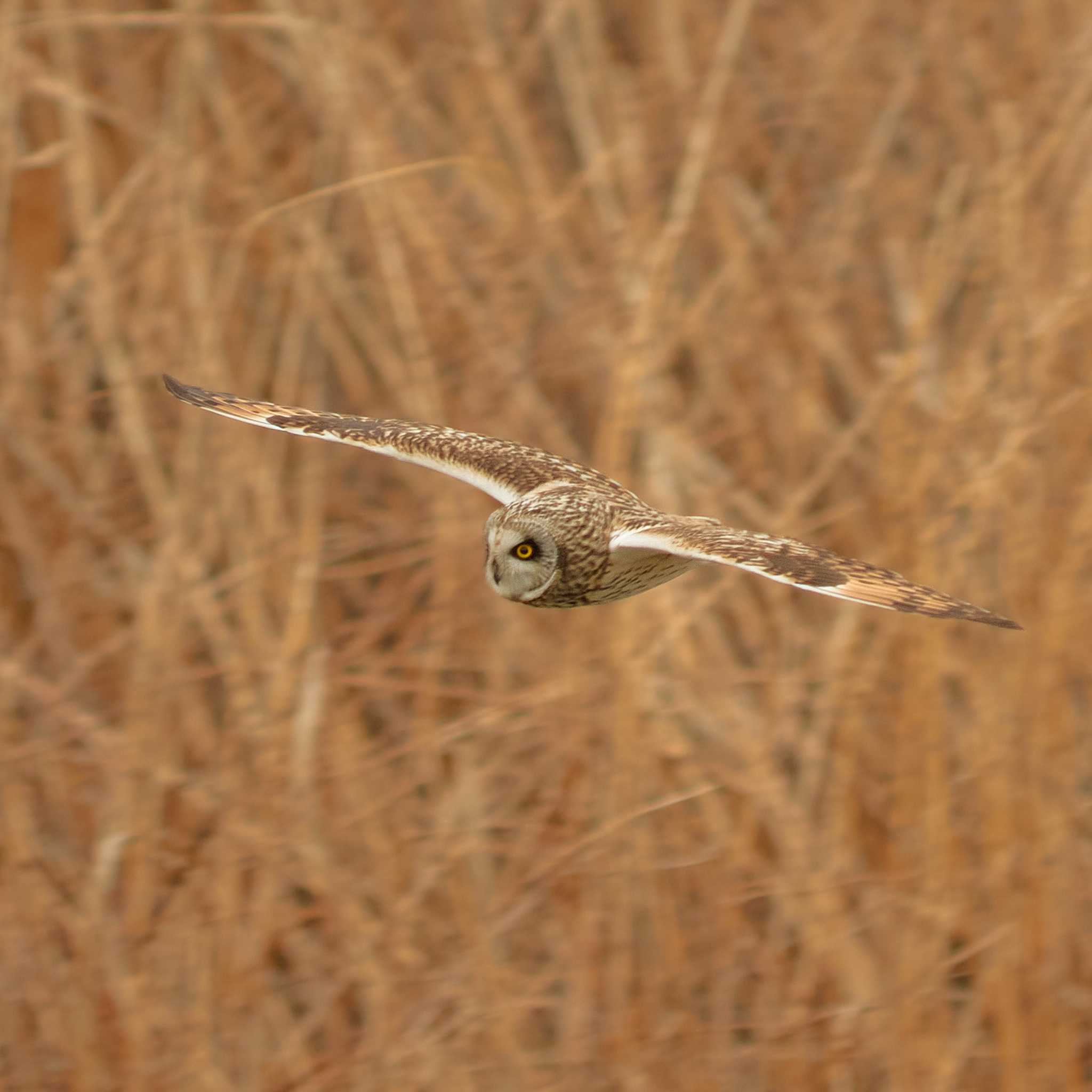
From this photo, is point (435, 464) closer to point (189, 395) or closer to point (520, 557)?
point (520, 557)

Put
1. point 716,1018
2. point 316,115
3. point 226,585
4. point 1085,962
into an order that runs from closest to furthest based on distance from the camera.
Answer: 1. point 716,1018
2. point 1085,962
3. point 226,585
4. point 316,115

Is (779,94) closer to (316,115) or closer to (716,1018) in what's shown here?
(316,115)

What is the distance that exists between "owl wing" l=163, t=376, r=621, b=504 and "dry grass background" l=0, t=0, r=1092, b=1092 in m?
0.14

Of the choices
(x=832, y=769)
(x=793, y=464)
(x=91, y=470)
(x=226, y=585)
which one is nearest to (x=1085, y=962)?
(x=832, y=769)

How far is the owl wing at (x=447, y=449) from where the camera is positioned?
293 centimetres

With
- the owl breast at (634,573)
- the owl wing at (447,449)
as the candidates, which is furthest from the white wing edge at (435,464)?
the owl breast at (634,573)

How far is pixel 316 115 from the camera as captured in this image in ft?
13.8

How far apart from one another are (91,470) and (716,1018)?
1729 millimetres

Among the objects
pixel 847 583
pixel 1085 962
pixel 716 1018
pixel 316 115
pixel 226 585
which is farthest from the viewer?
pixel 316 115

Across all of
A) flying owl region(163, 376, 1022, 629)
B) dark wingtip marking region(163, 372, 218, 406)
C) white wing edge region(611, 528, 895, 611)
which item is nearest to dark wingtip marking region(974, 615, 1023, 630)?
flying owl region(163, 376, 1022, 629)

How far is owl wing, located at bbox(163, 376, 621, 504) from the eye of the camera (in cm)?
293

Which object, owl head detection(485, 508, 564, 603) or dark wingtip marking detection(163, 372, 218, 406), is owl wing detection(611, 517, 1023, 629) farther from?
dark wingtip marking detection(163, 372, 218, 406)

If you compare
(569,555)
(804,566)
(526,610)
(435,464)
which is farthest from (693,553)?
(526,610)

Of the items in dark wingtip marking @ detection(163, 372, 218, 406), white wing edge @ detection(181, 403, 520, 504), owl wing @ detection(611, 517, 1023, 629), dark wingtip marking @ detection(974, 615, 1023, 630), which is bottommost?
dark wingtip marking @ detection(974, 615, 1023, 630)
